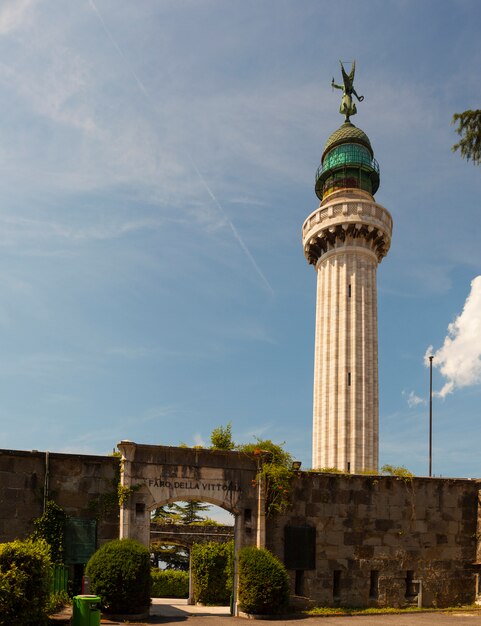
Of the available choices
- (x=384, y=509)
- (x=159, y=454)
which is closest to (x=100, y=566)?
(x=159, y=454)

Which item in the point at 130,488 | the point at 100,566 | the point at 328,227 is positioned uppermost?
the point at 328,227

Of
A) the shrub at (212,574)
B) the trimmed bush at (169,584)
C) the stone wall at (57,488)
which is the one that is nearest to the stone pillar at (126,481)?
the stone wall at (57,488)

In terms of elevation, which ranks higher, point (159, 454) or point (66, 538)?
point (159, 454)

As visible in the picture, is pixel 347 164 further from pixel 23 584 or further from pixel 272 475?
pixel 23 584

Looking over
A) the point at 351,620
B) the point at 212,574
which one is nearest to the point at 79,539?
the point at 351,620

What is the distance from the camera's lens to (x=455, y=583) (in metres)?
25.1

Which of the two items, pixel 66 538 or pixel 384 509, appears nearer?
pixel 66 538

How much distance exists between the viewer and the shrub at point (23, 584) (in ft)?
42.0

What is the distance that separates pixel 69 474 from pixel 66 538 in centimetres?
194

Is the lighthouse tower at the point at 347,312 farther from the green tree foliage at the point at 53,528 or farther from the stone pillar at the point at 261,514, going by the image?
the green tree foliage at the point at 53,528

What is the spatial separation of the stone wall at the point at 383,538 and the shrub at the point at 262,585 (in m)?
1.69

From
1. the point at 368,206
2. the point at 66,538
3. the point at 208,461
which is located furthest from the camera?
the point at 368,206

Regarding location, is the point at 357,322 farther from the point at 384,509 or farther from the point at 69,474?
the point at 69,474

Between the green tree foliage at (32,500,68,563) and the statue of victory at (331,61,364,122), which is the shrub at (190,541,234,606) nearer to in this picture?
the green tree foliage at (32,500,68,563)
